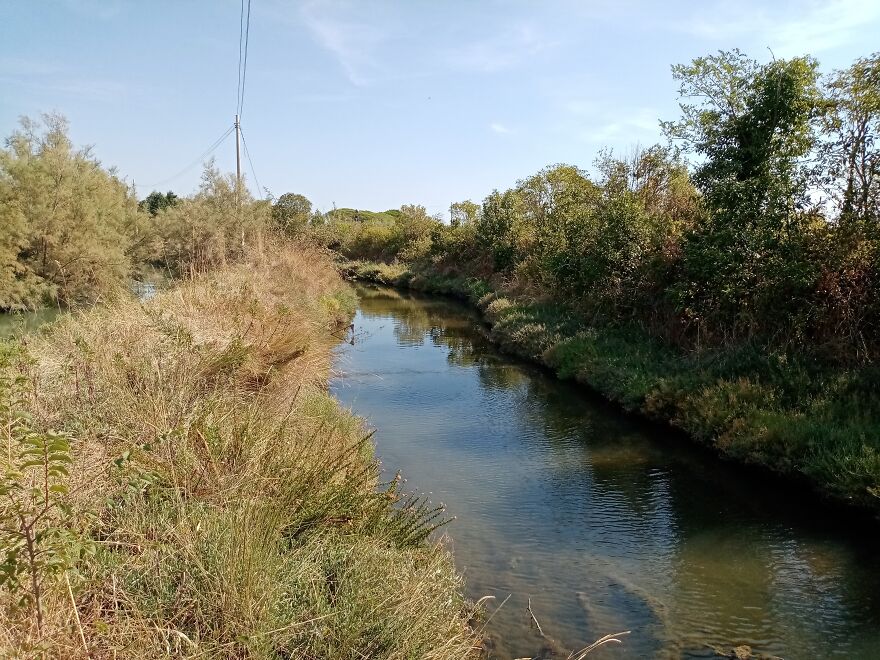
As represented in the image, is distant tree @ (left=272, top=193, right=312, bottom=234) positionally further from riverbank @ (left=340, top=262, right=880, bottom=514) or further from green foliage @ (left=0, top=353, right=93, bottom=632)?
green foliage @ (left=0, top=353, right=93, bottom=632)

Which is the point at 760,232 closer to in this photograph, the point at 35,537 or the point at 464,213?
the point at 35,537

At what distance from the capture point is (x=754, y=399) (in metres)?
9.52

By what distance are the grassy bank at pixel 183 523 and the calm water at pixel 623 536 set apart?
4.90 ft

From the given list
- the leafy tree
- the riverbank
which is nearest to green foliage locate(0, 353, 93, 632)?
the riverbank

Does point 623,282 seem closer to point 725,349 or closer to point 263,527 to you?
point 725,349

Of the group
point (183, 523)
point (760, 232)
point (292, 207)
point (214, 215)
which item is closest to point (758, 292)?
point (760, 232)

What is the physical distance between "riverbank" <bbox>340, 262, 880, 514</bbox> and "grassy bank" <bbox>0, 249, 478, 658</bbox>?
5.61 meters

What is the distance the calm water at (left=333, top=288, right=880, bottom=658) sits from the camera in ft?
17.4

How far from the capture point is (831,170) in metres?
10.9

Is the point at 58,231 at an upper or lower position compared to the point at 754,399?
upper

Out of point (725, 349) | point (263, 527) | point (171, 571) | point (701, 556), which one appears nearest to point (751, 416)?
point (725, 349)

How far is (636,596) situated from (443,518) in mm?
2460

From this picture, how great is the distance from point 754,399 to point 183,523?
9005 millimetres

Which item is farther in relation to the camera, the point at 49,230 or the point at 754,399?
the point at 49,230
